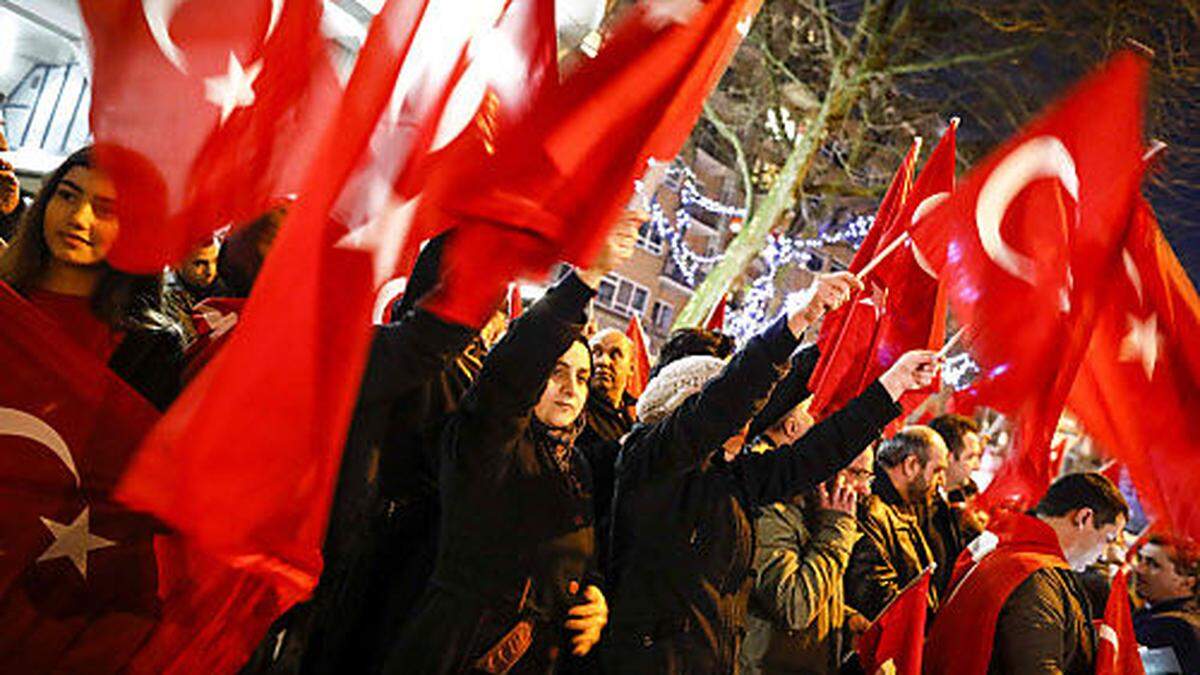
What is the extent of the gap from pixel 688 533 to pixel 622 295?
35.7 m

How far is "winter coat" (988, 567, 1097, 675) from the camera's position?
14.1ft

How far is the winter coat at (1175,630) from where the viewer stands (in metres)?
5.27

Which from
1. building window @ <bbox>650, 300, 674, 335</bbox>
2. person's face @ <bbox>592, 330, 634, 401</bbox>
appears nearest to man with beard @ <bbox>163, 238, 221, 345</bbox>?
person's face @ <bbox>592, 330, 634, 401</bbox>

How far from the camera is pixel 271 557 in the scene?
206cm

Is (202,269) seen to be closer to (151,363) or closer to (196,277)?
(196,277)

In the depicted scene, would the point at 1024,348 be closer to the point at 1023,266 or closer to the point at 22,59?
the point at 1023,266

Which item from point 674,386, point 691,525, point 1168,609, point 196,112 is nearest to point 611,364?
point 674,386

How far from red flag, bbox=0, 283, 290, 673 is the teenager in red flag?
316 centimetres

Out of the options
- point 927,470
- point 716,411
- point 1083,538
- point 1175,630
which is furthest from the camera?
point 1175,630

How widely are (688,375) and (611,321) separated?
34731mm

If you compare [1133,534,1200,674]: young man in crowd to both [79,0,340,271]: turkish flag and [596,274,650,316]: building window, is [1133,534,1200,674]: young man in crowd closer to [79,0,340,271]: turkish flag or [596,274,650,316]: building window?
[79,0,340,271]: turkish flag

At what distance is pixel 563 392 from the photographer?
3400 millimetres

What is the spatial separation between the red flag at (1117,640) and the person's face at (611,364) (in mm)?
2416

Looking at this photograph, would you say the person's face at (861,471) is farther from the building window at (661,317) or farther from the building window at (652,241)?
the building window at (661,317)
